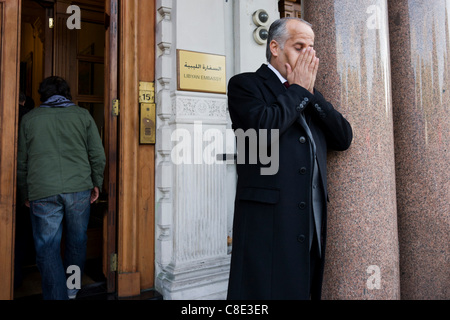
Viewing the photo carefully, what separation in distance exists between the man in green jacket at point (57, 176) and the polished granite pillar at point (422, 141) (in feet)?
8.16

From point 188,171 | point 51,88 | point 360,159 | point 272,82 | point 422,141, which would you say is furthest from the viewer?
point 188,171

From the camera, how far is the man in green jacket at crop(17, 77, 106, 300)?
114 inches

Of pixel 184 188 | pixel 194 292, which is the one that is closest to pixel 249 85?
pixel 184 188

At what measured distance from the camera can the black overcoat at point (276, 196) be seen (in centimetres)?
157

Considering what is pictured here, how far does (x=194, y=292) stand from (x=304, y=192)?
2.08 meters

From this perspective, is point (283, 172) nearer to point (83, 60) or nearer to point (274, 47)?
point (274, 47)

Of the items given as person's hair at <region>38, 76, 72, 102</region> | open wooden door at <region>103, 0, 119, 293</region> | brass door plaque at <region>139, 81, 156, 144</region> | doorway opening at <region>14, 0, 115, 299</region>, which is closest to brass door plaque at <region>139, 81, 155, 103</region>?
brass door plaque at <region>139, 81, 156, 144</region>

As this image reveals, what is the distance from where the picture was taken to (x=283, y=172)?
1604 millimetres

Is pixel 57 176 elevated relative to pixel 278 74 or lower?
lower

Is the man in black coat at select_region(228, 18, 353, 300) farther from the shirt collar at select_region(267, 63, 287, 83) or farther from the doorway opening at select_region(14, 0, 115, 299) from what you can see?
the doorway opening at select_region(14, 0, 115, 299)

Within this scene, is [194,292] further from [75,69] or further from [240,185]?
[75,69]

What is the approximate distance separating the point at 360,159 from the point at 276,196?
1.87 ft

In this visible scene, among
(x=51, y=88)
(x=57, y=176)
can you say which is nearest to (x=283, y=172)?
(x=57, y=176)

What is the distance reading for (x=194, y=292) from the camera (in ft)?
10.6
